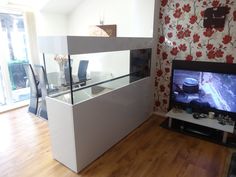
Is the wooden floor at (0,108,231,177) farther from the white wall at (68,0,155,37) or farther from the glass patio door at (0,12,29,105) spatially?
the white wall at (68,0,155,37)

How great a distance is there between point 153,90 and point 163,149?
1234mm

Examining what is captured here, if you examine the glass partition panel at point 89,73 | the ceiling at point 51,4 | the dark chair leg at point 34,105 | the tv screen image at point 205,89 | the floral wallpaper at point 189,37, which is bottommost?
the dark chair leg at point 34,105

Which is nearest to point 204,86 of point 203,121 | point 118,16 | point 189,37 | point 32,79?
point 203,121

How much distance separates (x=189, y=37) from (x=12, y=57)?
12.0 feet

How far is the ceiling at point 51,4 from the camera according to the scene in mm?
3803

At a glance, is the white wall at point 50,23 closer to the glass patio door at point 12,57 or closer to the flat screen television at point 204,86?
the glass patio door at point 12,57

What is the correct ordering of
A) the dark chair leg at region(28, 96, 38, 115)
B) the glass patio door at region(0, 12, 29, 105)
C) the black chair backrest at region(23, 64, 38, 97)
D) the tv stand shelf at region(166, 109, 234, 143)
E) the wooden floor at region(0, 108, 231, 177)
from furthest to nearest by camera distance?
the glass patio door at region(0, 12, 29, 105) < the dark chair leg at region(28, 96, 38, 115) < the black chair backrest at region(23, 64, 38, 97) < the tv stand shelf at region(166, 109, 234, 143) < the wooden floor at region(0, 108, 231, 177)

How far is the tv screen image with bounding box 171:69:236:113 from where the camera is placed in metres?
2.57

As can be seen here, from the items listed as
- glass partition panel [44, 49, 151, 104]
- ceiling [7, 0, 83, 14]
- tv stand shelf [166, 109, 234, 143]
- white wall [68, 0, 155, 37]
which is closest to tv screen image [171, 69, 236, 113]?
tv stand shelf [166, 109, 234, 143]

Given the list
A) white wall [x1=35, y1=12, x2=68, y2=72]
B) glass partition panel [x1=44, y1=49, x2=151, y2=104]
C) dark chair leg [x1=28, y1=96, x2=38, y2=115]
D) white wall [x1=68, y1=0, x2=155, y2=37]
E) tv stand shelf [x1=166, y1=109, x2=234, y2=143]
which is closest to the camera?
glass partition panel [x1=44, y1=49, x2=151, y2=104]

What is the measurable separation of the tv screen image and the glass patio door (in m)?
3.39

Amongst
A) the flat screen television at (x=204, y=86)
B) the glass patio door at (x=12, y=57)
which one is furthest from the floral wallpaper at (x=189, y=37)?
the glass patio door at (x=12, y=57)

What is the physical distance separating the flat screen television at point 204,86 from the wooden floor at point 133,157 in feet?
1.79

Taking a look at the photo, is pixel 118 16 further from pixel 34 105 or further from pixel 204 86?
pixel 34 105
